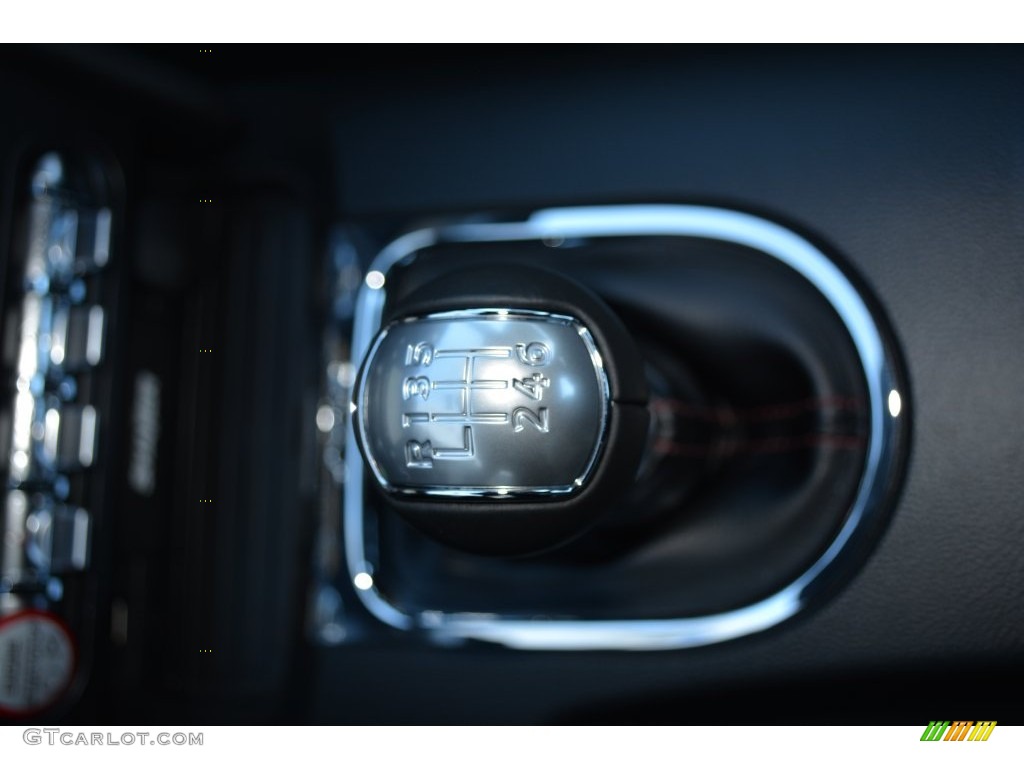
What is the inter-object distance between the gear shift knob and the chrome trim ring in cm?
21

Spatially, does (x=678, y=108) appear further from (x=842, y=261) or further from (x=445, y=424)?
(x=445, y=424)

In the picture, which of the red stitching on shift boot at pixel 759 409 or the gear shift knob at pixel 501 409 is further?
the red stitching on shift boot at pixel 759 409

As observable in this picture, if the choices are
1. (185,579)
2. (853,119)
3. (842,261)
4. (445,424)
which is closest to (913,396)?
(842,261)

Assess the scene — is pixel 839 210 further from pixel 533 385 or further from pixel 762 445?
pixel 533 385

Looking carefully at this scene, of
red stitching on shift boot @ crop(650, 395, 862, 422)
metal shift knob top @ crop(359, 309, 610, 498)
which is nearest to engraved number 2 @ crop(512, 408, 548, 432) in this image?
metal shift knob top @ crop(359, 309, 610, 498)

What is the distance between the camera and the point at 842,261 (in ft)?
2.63

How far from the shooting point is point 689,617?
814mm

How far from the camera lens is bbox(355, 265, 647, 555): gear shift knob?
605 mm

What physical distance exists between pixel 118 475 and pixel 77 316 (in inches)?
6.3

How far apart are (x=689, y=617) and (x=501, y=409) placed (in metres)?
0.33

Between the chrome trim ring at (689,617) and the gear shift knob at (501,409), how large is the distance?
21cm
